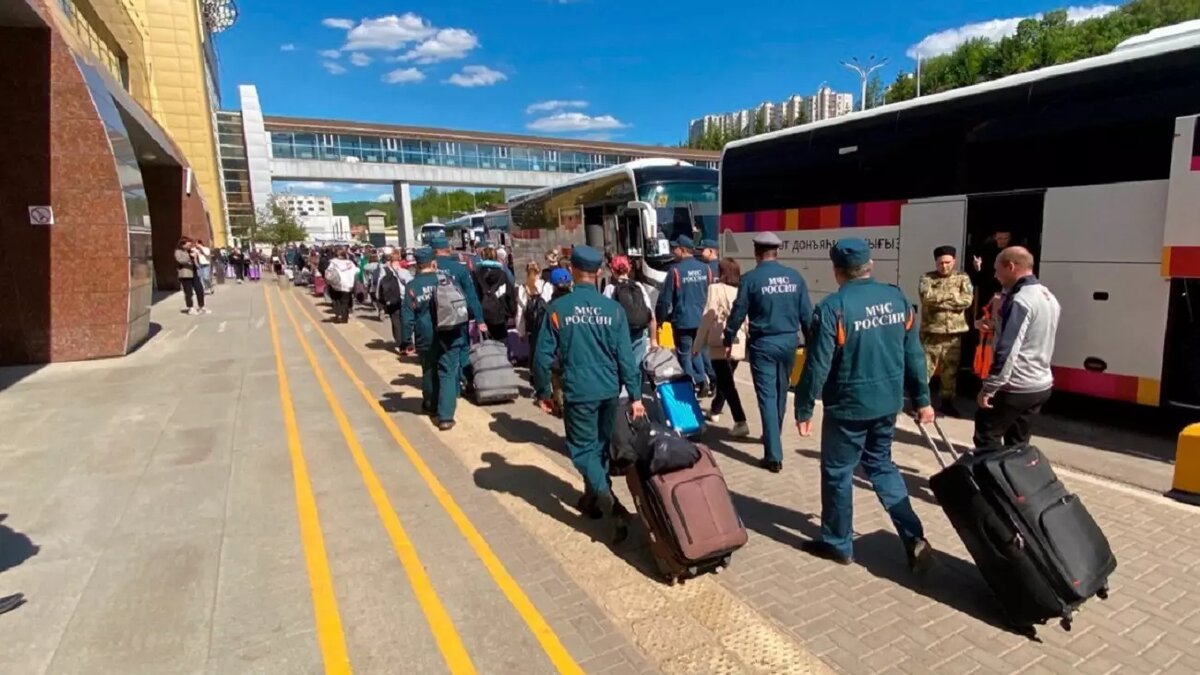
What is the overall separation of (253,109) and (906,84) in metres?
55.5

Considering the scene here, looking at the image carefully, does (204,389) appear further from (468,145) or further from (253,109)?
(253,109)

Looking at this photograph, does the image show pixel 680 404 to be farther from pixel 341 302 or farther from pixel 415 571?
pixel 341 302

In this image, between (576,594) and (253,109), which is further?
(253,109)

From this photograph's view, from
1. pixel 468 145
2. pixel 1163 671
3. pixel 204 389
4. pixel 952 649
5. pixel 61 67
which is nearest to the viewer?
pixel 1163 671

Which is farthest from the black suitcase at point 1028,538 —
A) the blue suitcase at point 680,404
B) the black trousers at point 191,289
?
the black trousers at point 191,289

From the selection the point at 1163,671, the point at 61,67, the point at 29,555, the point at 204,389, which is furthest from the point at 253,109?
the point at 1163,671

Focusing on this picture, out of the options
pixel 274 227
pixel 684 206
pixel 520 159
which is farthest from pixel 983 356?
pixel 274 227

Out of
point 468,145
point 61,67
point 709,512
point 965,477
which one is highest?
point 468,145

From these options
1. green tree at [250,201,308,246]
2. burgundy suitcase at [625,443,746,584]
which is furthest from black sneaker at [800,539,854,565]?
green tree at [250,201,308,246]

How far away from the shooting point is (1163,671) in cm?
274

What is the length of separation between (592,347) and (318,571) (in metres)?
2.11

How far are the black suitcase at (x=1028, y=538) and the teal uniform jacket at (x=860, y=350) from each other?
56 cm

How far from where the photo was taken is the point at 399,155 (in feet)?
177

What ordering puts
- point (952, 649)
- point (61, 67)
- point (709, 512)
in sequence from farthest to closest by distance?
1. point (61, 67)
2. point (709, 512)
3. point (952, 649)
